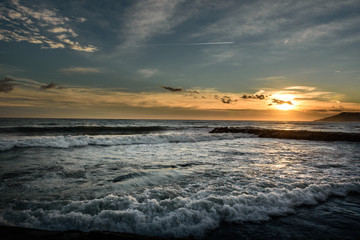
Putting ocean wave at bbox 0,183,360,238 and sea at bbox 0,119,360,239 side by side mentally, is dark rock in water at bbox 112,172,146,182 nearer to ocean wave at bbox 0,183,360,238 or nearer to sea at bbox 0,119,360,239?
sea at bbox 0,119,360,239

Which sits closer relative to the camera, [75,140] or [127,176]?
[127,176]

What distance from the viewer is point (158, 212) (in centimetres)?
379

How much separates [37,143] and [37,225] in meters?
14.5

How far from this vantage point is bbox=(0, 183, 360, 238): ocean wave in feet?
10.9

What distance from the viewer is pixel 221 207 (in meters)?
3.99

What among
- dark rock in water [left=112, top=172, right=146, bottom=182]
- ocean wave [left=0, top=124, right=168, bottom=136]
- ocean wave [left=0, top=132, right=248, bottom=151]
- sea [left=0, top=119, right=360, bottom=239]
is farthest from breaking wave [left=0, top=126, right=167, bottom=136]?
dark rock in water [left=112, top=172, right=146, bottom=182]

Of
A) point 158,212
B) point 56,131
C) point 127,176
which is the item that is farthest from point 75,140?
point 56,131

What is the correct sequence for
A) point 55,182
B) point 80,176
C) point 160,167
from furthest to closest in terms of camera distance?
1. point 160,167
2. point 80,176
3. point 55,182

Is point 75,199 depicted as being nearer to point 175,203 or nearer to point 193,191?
point 175,203

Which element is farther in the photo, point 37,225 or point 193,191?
point 193,191

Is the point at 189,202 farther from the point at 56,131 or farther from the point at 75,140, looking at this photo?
the point at 56,131

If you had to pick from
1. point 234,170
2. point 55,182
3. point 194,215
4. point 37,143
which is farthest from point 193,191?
point 37,143

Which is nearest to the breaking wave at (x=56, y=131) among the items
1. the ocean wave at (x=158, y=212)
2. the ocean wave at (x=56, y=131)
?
the ocean wave at (x=56, y=131)

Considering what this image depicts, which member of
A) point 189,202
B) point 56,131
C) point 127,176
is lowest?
point 56,131
